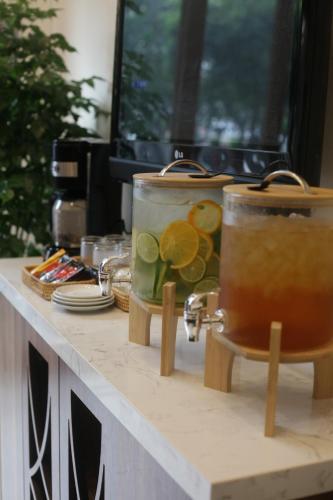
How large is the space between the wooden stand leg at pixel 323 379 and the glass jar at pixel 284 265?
58 millimetres

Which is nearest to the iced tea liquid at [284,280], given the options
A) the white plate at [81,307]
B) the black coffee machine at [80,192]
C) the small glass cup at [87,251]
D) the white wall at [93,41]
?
the white plate at [81,307]

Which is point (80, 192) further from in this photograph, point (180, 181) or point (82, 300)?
point (180, 181)

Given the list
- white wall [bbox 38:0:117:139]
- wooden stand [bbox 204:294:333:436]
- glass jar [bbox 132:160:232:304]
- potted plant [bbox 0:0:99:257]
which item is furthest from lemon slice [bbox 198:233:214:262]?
white wall [bbox 38:0:117:139]

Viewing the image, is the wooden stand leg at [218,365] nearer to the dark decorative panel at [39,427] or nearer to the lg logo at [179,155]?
the dark decorative panel at [39,427]

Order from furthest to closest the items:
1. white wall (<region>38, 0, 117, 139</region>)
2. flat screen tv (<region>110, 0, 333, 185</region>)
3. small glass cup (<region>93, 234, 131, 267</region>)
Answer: white wall (<region>38, 0, 117, 139</region>) → small glass cup (<region>93, 234, 131, 267</region>) → flat screen tv (<region>110, 0, 333, 185</region>)

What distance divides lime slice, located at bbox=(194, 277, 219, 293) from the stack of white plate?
13.0 inches

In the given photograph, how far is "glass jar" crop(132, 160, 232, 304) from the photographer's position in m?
0.91

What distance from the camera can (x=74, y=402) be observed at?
108 centimetres

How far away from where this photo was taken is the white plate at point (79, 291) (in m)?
1.21

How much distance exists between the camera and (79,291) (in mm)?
1260

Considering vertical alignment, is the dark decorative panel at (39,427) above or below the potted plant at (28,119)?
below

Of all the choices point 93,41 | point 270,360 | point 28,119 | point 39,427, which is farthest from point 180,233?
point 93,41

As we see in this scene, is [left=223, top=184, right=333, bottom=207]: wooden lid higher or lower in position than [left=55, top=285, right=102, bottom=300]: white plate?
higher

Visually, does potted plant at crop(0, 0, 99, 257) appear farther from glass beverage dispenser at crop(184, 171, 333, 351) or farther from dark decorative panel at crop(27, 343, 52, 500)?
glass beverage dispenser at crop(184, 171, 333, 351)
